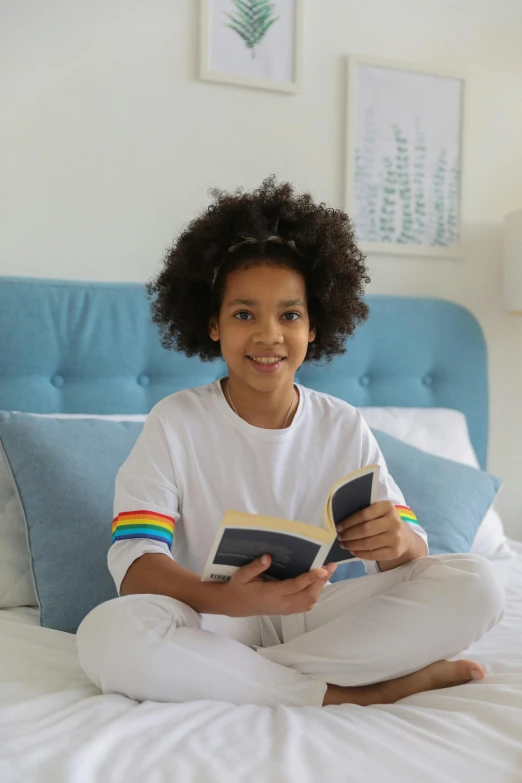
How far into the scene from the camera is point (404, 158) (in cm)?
215

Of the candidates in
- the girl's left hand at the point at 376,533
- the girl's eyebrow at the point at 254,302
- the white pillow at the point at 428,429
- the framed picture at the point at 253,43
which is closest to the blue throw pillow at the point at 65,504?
→ the girl's eyebrow at the point at 254,302

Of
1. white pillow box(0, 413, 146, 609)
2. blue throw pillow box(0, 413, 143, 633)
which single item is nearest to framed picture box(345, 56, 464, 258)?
blue throw pillow box(0, 413, 143, 633)

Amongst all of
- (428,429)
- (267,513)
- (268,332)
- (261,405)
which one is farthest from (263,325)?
(428,429)

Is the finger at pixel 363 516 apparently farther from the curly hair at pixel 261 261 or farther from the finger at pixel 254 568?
the curly hair at pixel 261 261

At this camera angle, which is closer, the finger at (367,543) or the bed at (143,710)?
the bed at (143,710)

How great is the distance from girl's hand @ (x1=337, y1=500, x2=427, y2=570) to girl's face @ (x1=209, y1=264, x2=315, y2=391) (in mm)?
314

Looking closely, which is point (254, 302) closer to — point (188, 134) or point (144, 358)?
point (144, 358)

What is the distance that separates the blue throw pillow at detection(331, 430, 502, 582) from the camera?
1500mm

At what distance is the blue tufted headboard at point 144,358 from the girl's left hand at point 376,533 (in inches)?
29.4

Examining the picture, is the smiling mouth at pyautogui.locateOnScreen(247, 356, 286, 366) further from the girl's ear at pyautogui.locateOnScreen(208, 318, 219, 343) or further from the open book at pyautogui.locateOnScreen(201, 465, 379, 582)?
the open book at pyautogui.locateOnScreen(201, 465, 379, 582)

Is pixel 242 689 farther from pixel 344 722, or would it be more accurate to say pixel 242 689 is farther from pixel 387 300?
pixel 387 300

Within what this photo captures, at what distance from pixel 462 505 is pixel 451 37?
1.39 m

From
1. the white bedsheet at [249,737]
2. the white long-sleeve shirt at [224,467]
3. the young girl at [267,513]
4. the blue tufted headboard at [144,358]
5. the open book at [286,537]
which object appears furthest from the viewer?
the blue tufted headboard at [144,358]

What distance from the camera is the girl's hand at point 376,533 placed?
1010 mm
